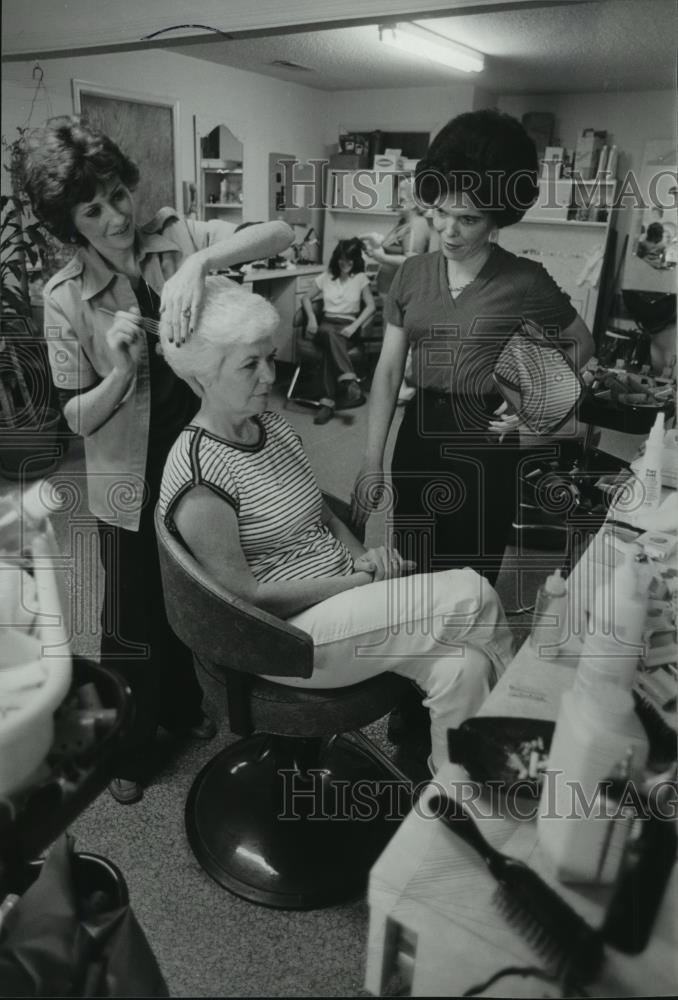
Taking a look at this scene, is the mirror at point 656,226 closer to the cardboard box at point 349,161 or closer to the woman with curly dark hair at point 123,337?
the cardboard box at point 349,161

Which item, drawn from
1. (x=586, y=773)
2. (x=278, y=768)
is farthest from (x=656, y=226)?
(x=278, y=768)

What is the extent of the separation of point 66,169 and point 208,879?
4.31 feet

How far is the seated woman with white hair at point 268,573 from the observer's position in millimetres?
1242

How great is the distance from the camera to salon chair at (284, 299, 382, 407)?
1399mm

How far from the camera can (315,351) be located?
1418 mm

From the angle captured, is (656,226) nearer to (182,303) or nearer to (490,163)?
(490,163)

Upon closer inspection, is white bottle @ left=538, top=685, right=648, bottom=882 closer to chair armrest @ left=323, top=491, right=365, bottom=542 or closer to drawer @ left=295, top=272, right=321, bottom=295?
chair armrest @ left=323, top=491, right=365, bottom=542

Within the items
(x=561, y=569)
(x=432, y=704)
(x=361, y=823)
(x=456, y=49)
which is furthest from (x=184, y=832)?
(x=456, y=49)

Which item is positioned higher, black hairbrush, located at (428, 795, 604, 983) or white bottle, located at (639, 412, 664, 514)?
white bottle, located at (639, 412, 664, 514)

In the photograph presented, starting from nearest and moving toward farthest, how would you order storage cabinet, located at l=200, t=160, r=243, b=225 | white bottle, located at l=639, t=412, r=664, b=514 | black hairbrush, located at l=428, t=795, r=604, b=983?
1. black hairbrush, located at l=428, t=795, r=604, b=983
2. storage cabinet, located at l=200, t=160, r=243, b=225
3. white bottle, located at l=639, t=412, r=664, b=514

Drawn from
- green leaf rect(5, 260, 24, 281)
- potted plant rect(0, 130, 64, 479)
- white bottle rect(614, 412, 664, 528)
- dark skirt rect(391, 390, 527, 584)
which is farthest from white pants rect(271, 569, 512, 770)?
green leaf rect(5, 260, 24, 281)

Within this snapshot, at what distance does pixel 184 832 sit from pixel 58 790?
27.7 inches

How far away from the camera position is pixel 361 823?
1.53 metres

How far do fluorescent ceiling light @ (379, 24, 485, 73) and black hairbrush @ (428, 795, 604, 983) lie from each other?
117 cm
